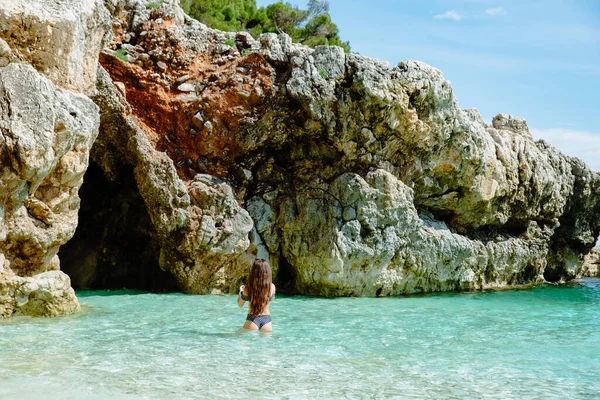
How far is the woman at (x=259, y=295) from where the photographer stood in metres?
9.93

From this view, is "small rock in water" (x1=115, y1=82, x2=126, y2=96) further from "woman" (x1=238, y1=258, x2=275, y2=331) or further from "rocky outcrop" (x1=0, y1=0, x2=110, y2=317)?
"woman" (x1=238, y1=258, x2=275, y2=331)

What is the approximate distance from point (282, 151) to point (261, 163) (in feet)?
2.36

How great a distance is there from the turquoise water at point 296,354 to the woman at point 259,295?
10.4 inches

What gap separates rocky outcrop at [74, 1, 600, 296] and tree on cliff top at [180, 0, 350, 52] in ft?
48.7

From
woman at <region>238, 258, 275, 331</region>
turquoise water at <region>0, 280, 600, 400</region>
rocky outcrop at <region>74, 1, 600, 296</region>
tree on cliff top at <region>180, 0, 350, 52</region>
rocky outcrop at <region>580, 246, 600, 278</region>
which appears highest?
tree on cliff top at <region>180, 0, 350, 52</region>

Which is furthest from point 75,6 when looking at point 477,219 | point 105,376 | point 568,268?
point 568,268

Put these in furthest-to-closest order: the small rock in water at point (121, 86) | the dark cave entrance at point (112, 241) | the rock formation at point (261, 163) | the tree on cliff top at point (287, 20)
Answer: the tree on cliff top at point (287, 20) < the dark cave entrance at point (112, 241) < the rock formation at point (261, 163) < the small rock in water at point (121, 86)

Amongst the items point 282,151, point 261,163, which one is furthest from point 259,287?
point 282,151

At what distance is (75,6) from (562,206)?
19463 millimetres

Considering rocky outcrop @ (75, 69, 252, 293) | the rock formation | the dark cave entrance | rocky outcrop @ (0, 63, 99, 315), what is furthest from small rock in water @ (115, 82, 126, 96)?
rocky outcrop @ (0, 63, 99, 315)

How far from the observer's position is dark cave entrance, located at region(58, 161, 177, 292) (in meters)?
17.4

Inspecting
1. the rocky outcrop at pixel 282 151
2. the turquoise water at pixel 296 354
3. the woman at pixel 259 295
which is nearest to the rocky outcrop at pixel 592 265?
the rocky outcrop at pixel 282 151

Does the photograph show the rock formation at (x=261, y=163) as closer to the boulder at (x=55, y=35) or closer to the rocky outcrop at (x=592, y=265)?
the boulder at (x=55, y=35)

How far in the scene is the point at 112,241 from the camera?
17766 millimetres
